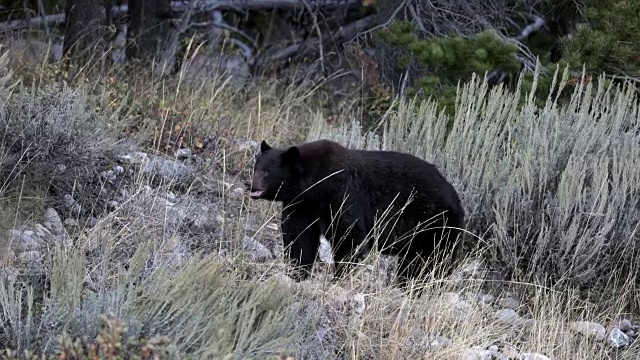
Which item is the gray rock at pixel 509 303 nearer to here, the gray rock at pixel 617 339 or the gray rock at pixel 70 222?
the gray rock at pixel 617 339

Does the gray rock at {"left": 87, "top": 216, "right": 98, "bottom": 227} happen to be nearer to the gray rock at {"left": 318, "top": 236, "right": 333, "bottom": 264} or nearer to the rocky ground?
the rocky ground

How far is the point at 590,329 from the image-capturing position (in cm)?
637

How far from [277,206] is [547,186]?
2.06m

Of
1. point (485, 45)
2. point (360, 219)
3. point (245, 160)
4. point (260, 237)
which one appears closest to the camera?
point (360, 219)

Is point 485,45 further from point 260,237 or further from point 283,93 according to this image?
point 260,237

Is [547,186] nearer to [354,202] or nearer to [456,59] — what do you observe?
[354,202]

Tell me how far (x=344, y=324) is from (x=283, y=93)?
22.1 feet

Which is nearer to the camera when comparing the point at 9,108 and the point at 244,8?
the point at 9,108

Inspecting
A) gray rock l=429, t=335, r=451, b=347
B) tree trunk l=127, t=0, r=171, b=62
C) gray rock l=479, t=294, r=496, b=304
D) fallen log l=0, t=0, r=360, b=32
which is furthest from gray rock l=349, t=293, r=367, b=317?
fallen log l=0, t=0, r=360, b=32

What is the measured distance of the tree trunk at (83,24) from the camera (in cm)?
1073

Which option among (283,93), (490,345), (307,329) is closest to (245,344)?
(307,329)

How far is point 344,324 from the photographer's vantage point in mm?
5582

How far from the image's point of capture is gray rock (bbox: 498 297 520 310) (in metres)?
6.86

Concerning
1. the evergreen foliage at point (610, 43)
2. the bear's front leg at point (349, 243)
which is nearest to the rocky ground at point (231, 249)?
the bear's front leg at point (349, 243)
